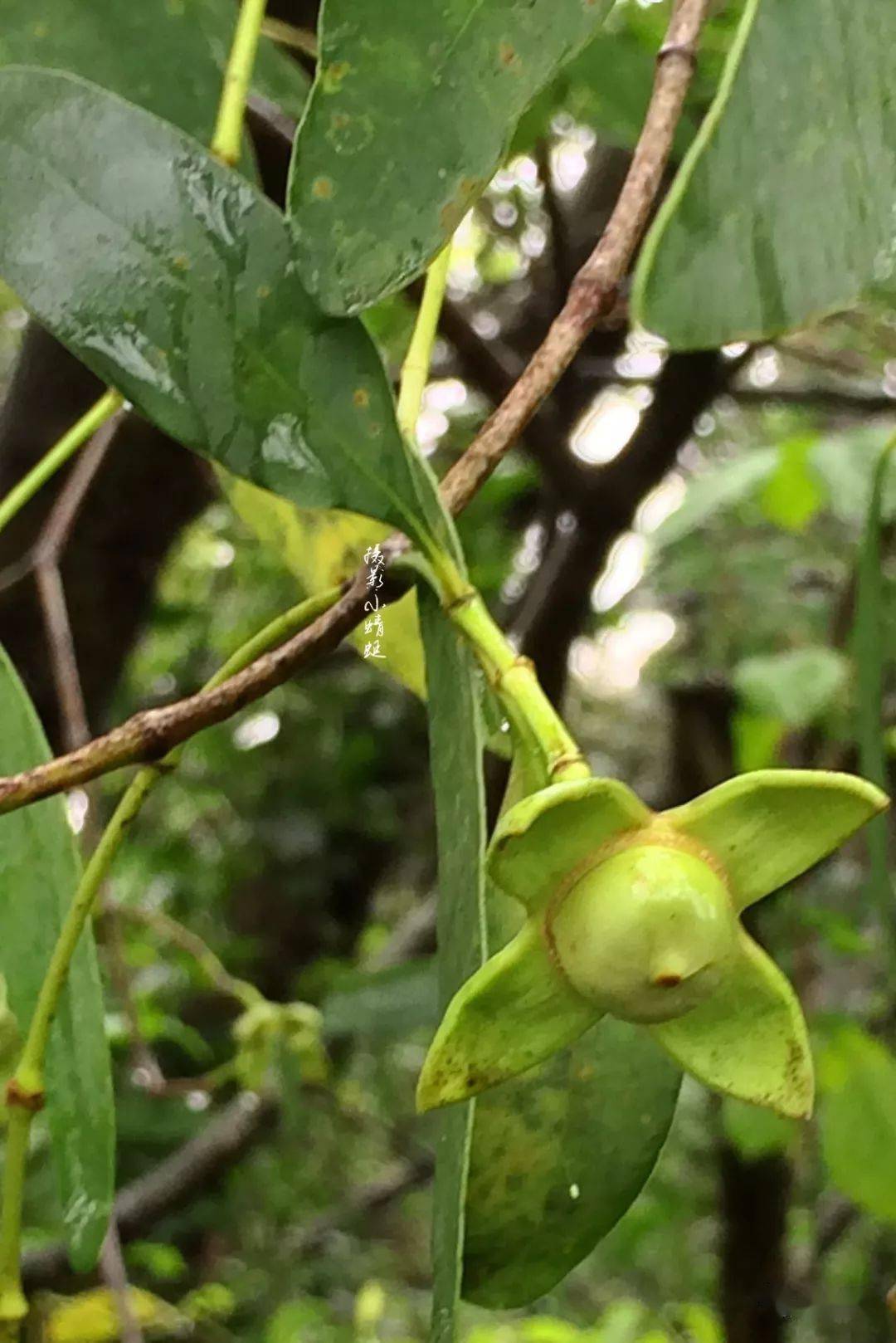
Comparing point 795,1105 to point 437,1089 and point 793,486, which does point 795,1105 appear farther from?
point 793,486

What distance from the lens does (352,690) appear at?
166 cm

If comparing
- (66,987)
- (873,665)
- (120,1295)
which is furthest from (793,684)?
(66,987)

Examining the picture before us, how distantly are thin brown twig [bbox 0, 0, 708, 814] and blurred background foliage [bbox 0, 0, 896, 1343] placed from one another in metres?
0.29

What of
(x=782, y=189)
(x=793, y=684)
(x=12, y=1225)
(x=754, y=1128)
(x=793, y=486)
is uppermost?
(x=782, y=189)

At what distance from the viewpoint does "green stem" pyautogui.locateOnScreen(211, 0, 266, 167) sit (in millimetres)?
305

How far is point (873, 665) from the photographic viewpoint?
494 millimetres

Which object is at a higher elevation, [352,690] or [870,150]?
[870,150]

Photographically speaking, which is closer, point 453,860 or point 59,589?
point 453,860

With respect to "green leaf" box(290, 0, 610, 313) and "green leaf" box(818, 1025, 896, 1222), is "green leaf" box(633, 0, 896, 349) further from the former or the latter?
"green leaf" box(818, 1025, 896, 1222)

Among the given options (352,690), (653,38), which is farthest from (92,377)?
(352,690)

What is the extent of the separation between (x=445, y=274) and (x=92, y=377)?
0.45 m

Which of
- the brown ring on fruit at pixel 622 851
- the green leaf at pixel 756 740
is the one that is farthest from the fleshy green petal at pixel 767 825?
the green leaf at pixel 756 740

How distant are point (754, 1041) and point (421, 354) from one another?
18 centimetres

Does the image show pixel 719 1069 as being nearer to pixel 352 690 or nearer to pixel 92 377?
pixel 92 377
